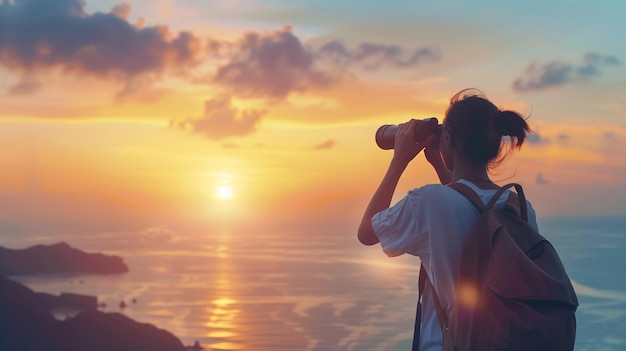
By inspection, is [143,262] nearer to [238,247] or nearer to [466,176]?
[238,247]

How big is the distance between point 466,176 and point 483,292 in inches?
11.4

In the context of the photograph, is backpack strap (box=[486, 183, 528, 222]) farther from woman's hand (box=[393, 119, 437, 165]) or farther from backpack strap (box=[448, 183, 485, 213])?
woman's hand (box=[393, 119, 437, 165])

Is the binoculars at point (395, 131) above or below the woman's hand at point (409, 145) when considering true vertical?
above

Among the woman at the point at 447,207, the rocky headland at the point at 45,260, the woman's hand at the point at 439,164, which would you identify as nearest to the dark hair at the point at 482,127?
the woman at the point at 447,207

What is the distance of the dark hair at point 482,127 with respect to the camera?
161cm

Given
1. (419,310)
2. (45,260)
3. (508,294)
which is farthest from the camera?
(45,260)

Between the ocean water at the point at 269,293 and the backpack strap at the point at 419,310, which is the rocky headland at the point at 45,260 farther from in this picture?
the backpack strap at the point at 419,310

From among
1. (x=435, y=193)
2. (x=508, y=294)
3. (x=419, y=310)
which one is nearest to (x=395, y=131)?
(x=435, y=193)

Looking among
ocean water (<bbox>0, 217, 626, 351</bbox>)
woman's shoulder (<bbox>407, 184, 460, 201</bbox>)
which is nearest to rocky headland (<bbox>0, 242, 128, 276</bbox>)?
ocean water (<bbox>0, 217, 626, 351</bbox>)

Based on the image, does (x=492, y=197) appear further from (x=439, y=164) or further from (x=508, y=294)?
(x=439, y=164)

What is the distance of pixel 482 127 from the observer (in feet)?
5.29

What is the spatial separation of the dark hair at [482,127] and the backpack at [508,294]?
161 mm

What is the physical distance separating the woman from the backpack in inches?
1.9

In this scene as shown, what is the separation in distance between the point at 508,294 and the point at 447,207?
215 mm
